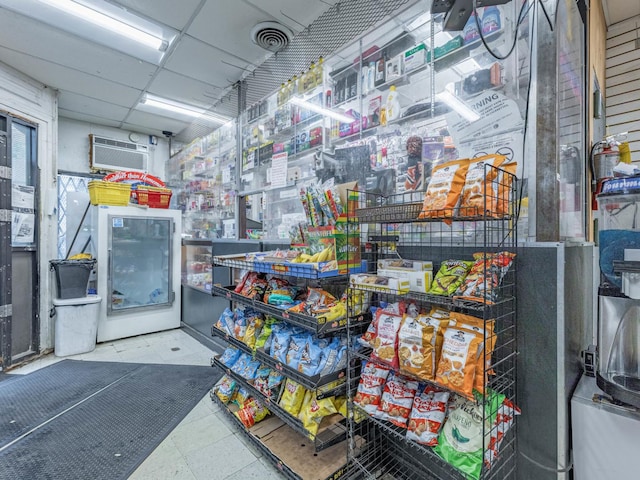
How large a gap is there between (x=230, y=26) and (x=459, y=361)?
2.99 metres

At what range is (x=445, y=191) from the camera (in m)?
1.26

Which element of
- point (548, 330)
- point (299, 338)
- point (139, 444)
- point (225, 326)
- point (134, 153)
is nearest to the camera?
point (548, 330)

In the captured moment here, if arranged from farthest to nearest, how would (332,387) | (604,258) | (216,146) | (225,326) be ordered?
(216,146) → (225,326) → (332,387) → (604,258)

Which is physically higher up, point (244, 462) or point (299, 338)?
point (299, 338)

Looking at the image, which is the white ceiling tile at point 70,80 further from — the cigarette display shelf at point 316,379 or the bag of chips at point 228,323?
the cigarette display shelf at point 316,379

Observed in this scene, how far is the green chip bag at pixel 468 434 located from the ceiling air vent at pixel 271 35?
9.75ft

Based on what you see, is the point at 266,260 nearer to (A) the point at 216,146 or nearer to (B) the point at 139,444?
(B) the point at 139,444

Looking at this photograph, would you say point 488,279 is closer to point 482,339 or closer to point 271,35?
point 482,339

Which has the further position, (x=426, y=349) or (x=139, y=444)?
(x=139, y=444)

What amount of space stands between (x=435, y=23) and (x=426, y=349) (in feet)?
5.81

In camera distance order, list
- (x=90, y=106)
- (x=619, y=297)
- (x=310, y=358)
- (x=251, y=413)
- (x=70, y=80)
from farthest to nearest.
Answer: (x=90, y=106), (x=70, y=80), (x=251, y=413), (x=310, y=358), (x=619, y=297)

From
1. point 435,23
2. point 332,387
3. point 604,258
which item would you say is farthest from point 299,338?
point 435,23

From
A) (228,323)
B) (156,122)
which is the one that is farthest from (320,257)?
(156,122)

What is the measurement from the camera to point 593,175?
1.89 meters
